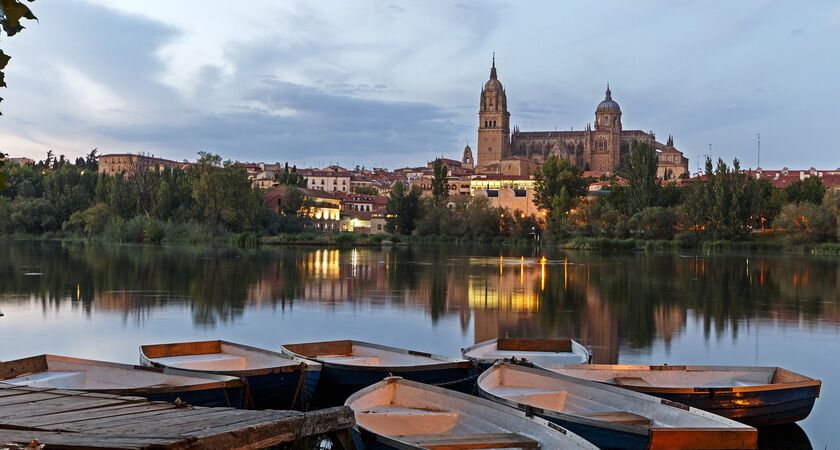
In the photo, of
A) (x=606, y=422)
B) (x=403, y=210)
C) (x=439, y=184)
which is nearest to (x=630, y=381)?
(x=606, y=422)

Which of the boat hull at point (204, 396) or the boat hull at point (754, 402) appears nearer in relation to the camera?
the boat hull at point (204, 396)

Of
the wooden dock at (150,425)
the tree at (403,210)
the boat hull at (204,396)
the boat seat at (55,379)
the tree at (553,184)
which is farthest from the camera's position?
the tree at (403,210)

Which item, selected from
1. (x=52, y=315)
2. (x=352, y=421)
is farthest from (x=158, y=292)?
(x=352, y=421)

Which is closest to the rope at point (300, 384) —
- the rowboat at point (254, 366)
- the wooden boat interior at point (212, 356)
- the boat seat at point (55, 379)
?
the rowboat at point (254, 366)

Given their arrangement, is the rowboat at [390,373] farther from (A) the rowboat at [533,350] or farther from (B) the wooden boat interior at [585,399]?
(A) the rowboat at [533,350]

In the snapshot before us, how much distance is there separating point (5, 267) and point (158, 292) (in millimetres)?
13774

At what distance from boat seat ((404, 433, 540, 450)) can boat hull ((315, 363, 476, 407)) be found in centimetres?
337

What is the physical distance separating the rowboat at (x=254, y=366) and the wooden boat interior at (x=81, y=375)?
621mm

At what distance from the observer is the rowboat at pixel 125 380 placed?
28.7ft

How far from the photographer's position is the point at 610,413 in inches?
325

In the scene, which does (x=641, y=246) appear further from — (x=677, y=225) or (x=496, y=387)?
(x=496, y=387)

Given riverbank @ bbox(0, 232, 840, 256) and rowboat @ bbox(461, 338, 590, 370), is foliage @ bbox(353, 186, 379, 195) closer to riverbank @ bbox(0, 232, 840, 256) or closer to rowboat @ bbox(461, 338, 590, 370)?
riverbank @ bbox(0, 232, 840, 256)

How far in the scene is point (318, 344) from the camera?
40.1 ft

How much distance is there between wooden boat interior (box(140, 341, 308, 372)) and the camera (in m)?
11.2
